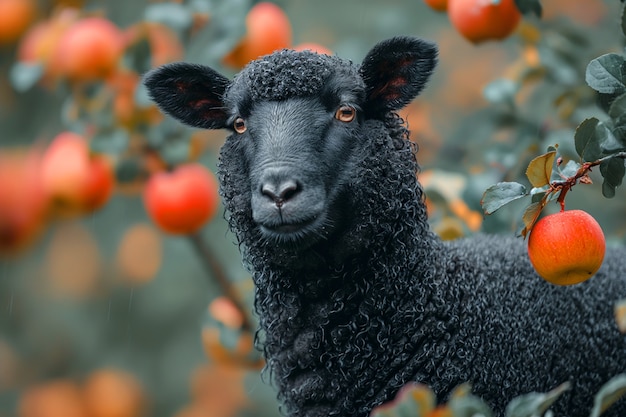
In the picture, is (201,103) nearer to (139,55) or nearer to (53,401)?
(139,55)

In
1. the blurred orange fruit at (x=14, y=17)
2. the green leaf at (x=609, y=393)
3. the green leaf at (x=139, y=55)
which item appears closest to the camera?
the green leaf at (x=609, y=393)

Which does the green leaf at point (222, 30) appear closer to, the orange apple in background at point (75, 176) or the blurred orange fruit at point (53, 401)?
the orange apple in background at point (75, 176)

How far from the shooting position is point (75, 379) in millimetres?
6984

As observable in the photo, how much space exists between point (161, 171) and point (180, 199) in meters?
0.30

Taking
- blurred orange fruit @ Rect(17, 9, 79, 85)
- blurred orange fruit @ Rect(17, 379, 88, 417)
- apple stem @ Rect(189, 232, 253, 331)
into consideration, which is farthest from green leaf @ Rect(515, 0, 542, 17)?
blurred orange fruit @ Rect(17, 379, 88, 417)

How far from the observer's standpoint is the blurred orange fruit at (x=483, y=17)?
163 inches

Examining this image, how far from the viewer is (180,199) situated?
5035mm

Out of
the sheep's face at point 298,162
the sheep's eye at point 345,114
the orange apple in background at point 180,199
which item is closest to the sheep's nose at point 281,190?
the sheep's face at point 298,162

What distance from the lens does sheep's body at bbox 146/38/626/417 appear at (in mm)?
3443

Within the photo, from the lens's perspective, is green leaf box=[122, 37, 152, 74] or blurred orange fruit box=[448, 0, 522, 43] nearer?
blurred orange fruit box=[448, 0, 522, 43]

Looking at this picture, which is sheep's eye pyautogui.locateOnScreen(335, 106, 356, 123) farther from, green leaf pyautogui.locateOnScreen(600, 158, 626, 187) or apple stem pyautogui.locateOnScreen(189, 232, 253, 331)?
apple stem pyautogui.locateOnScreen(189, 232, 253, 331)

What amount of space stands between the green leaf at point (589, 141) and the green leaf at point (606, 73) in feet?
0.46

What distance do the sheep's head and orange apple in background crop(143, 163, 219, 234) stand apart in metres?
1.14

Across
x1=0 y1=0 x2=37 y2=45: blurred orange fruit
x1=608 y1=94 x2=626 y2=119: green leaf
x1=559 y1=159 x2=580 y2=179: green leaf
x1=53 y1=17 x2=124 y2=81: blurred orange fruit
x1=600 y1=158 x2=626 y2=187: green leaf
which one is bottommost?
x1=600 y1=158 x2=626 y2=187: green leaf
